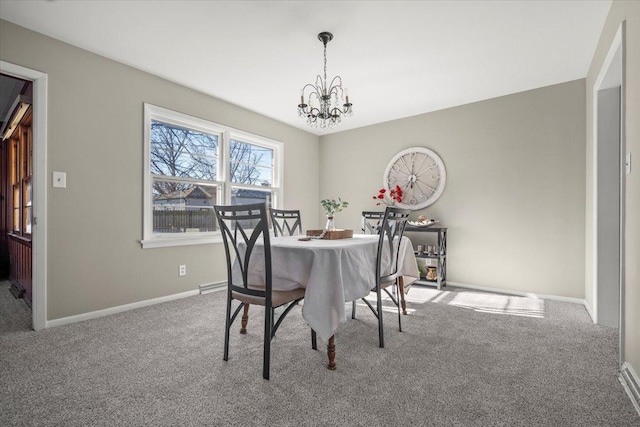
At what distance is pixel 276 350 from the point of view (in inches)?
83.4

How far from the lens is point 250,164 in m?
4.52

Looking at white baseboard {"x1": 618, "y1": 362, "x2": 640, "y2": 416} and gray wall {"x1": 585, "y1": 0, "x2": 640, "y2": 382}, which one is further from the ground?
gray wall {"x1": 585, "y1": 0, "x2": 640, "y2": 382}

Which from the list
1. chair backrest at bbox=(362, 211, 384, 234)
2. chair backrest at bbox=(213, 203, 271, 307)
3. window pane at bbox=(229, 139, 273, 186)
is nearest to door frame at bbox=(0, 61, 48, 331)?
chair backrest at bbox=(213, 203, 271, 307)

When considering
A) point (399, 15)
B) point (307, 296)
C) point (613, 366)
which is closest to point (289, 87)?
point (399, 15)

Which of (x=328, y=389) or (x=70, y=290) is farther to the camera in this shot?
(x=70, y=290)

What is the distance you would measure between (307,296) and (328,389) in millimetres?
486

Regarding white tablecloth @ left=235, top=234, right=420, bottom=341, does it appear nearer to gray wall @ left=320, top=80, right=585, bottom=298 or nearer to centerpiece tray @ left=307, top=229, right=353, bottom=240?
centerpiece tray @ left=307, top=229, right=353, bottom=240

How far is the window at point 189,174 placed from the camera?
3396 mm

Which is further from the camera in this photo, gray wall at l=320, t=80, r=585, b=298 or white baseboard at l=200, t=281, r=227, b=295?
white baseboard at l=200, t=281, r=227, b=295

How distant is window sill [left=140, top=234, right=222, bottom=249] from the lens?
129 inches

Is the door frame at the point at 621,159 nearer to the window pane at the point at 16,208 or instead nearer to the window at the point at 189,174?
the window at the point at 189,174

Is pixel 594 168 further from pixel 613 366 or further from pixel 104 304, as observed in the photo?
pixel 104 304

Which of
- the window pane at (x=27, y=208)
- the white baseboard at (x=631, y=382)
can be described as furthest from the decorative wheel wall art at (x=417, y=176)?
the window pane at (x=27, y=208)

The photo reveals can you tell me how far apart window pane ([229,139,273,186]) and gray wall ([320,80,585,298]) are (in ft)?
6.50
